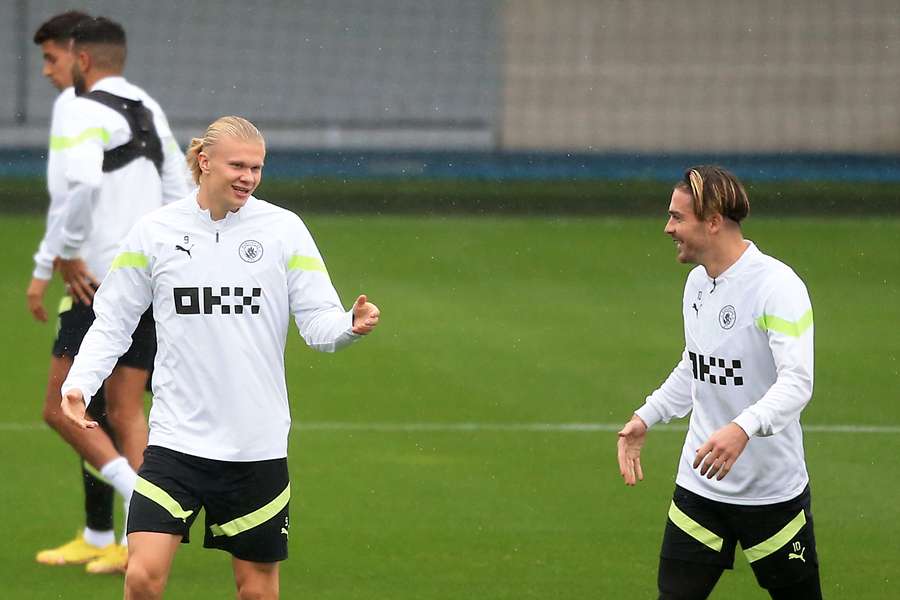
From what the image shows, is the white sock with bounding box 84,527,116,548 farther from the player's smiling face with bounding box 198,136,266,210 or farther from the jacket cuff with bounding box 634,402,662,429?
the jacket cuff with bounding box 634,402,662,429

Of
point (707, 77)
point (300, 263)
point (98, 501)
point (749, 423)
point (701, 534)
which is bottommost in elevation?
point (707, 77)

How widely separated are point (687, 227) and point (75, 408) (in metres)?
1.93

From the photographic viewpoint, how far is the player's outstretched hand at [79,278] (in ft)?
20.7

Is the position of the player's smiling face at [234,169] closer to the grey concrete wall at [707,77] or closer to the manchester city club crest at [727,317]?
the manchester city club crest at [727,317]

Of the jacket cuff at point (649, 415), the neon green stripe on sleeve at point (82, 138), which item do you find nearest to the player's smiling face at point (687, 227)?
the jacket cuff at point (649, 415)

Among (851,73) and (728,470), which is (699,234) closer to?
(728,470)

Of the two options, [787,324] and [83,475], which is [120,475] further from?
[787,324]

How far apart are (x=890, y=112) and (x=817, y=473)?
15.6 metres

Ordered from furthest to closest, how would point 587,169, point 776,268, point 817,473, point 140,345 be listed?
point 587,169, point 817,473, point 140,345, point 776,268

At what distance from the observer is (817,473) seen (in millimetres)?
8094

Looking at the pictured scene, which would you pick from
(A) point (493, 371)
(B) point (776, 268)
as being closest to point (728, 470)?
(B) point (776, 268)

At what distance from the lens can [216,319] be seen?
14.9ft

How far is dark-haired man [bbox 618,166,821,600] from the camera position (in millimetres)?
4535

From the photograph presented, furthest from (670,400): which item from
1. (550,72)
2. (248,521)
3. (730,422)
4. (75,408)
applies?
(550,72)
